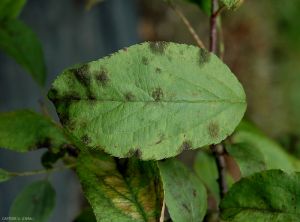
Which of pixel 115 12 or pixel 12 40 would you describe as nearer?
pixel 12 40

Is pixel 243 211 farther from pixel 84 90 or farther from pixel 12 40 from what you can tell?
pixel 12 40

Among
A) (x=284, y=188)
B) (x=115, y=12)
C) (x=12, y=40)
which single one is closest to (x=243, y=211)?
(x=284, y=188)

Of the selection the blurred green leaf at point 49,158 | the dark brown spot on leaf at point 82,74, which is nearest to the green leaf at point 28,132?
the blurred green leaf at point 49,158

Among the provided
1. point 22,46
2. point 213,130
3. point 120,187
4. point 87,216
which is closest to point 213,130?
point 213,130

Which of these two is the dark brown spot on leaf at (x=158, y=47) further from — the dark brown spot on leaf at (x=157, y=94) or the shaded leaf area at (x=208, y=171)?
the shaded leaf area at (x=208, y=171)

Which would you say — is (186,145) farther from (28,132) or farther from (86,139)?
(28,132)

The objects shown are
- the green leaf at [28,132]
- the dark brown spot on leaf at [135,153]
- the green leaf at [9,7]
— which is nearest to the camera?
the dark brown spot on leaf at [135,153]
